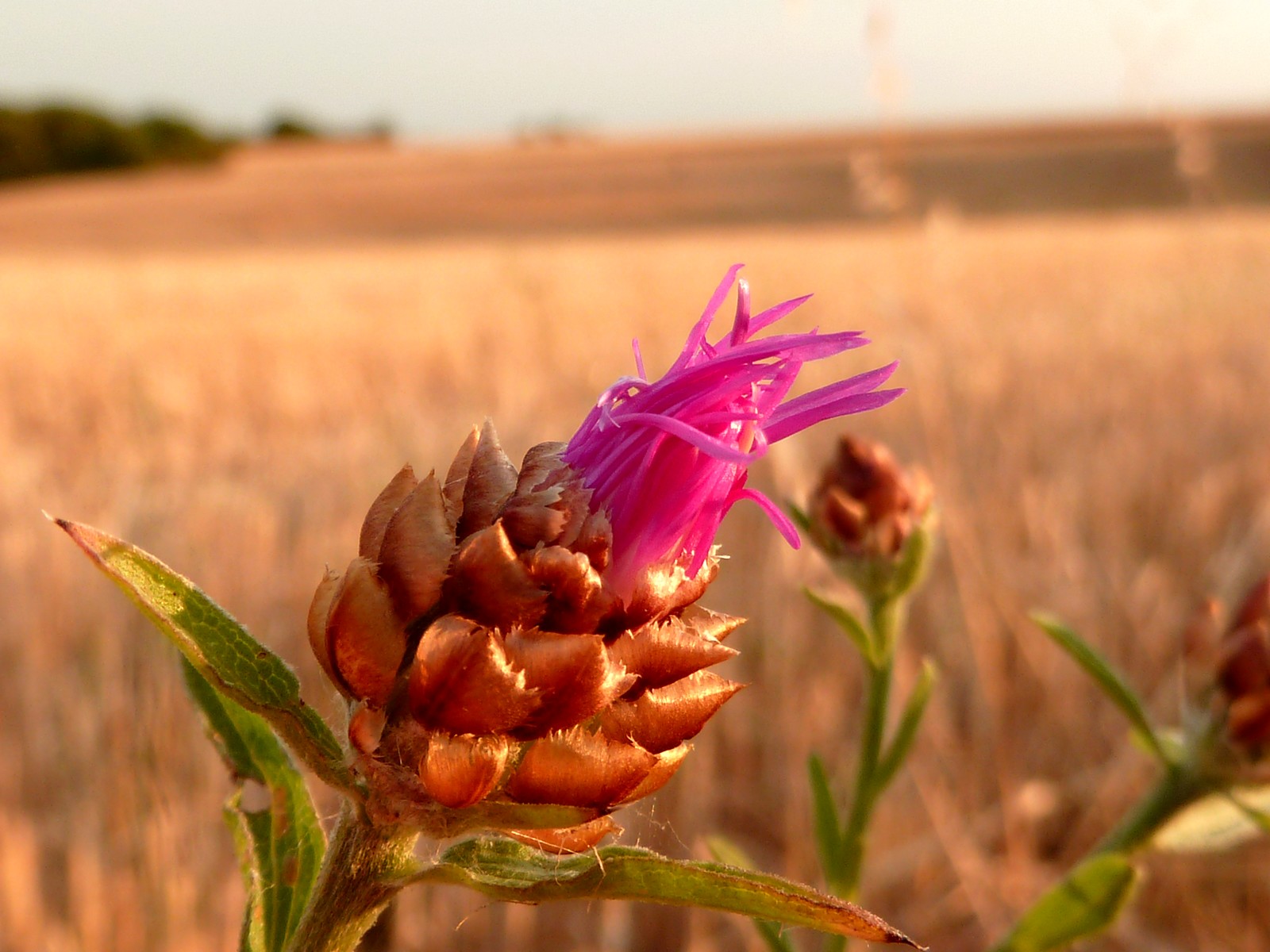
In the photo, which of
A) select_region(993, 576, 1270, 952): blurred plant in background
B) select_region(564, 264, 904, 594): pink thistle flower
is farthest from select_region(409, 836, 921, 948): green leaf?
select_region(993, 576, 1270, 952): blurred plant in background

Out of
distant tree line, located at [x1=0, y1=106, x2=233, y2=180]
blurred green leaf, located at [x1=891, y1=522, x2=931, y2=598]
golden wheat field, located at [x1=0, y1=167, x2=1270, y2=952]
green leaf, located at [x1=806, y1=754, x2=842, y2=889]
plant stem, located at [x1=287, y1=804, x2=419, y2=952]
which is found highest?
distant tree line, located at [x1=0, y1=106, x2=233, y2=180]

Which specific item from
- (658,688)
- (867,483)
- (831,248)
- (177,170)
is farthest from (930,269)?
(177,170)

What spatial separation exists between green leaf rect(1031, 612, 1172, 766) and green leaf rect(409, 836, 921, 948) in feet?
2.00

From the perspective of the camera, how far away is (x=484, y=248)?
68.1 ft

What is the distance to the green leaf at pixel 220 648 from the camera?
0.52 m

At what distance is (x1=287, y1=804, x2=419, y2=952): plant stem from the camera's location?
22.2 inches

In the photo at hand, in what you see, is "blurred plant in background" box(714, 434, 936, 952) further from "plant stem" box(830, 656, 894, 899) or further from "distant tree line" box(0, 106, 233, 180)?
"distant tree line" box(0, 106, 233, 180)

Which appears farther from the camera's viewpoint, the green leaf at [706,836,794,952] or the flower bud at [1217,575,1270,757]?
the flower bud at [1217,575,1270,757]

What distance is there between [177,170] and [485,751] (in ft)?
164

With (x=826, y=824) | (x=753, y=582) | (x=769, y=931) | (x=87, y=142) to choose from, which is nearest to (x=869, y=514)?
(x=826, y=824)

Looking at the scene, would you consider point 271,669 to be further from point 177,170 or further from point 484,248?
point 177,170

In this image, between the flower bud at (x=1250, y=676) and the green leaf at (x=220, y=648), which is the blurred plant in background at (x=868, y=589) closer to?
the flower bud at (x=1250, y=676)

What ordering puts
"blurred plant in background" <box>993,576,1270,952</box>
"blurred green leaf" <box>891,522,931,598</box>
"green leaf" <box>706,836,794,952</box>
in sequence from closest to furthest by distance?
"green leaf" <box>706,836,794,952</box>, "blurred plant in background" <box>993,576,1270,952</box>, "blurred green leaf" <box>891,522,931,598</box>

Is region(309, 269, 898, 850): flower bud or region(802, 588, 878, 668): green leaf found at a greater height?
region(309, 269, 898, 850): flower bud
